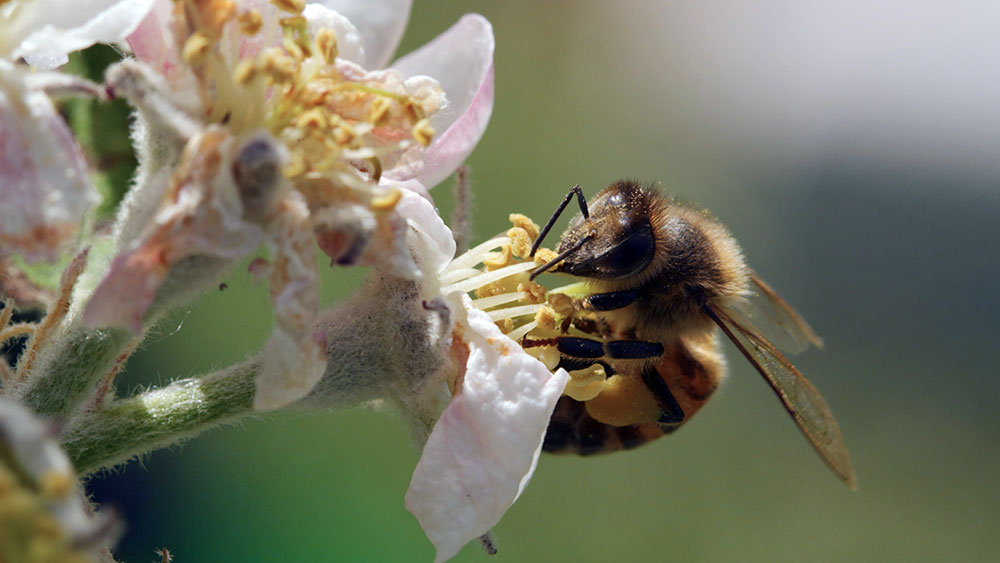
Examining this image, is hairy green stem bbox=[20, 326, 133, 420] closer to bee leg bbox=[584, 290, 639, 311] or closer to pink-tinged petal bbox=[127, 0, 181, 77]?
pink-tinged petal bbox=[127, 0, 181, 77]

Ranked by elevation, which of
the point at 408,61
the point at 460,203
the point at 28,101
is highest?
the point at 28,101

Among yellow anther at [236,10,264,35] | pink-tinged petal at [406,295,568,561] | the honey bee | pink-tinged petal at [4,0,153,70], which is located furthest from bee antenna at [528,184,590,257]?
pink-tinged petal at [4,0,153,70]

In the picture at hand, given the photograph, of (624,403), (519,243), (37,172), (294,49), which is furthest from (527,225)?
(37,172)

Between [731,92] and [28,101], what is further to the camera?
[731,92]

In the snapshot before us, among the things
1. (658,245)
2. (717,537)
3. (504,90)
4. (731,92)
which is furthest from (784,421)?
(658,245)

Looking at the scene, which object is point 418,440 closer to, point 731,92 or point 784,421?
point 784,421

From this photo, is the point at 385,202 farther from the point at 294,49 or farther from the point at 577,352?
the point at 577,352

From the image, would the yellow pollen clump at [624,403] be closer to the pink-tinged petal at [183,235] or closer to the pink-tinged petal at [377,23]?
the pink-tinged petal at [377,23]
